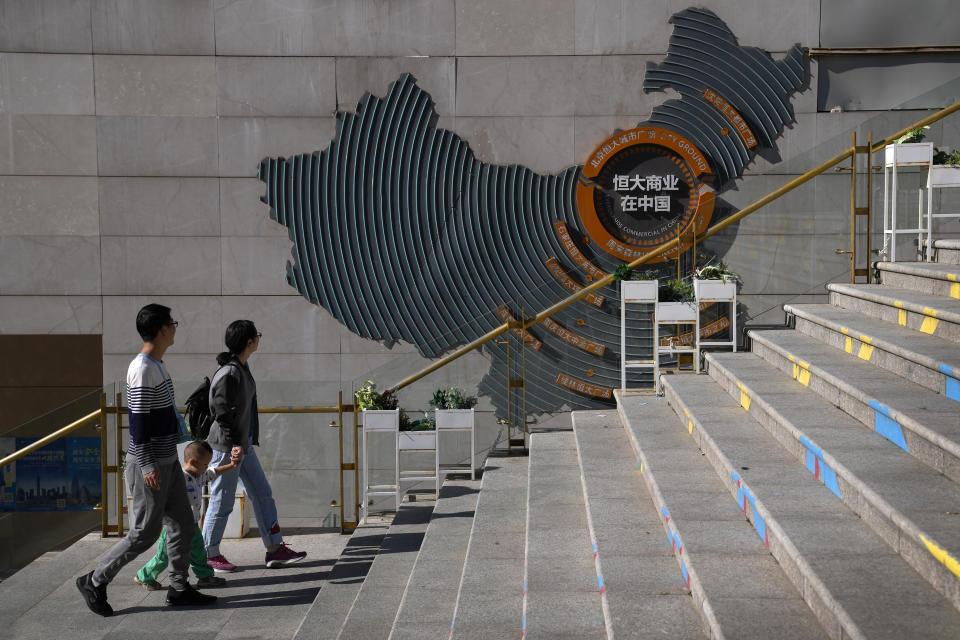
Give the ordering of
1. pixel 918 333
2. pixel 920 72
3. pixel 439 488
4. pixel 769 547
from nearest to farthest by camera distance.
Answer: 1. pixel 769 547
2. pixel 918 333
3. pixel 439 488
4. pixel 920 72

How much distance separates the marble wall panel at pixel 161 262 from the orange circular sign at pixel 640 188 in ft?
11.5

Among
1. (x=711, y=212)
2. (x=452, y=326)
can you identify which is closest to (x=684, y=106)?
(x=711, y=212)

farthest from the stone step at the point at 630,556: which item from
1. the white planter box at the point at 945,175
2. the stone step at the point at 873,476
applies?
the white planter box at the point at 945,175

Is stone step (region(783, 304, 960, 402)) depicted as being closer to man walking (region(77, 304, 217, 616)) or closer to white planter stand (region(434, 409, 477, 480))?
white planter stand (region(434, 409, 477, 480))

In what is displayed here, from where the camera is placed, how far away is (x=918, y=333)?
5.17 metres

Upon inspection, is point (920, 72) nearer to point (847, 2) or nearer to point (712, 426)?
point (847, 2)

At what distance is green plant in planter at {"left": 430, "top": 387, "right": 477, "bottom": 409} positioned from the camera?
7.03 m

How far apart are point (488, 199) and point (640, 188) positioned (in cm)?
140

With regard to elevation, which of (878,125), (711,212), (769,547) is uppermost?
(878,125)

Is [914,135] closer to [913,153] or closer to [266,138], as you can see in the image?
[913,153]

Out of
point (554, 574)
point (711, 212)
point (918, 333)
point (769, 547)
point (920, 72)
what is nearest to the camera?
point (769, 547)

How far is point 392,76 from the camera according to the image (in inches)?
341

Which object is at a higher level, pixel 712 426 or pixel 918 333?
pixel 918 333

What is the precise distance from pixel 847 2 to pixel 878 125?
2.08 m
